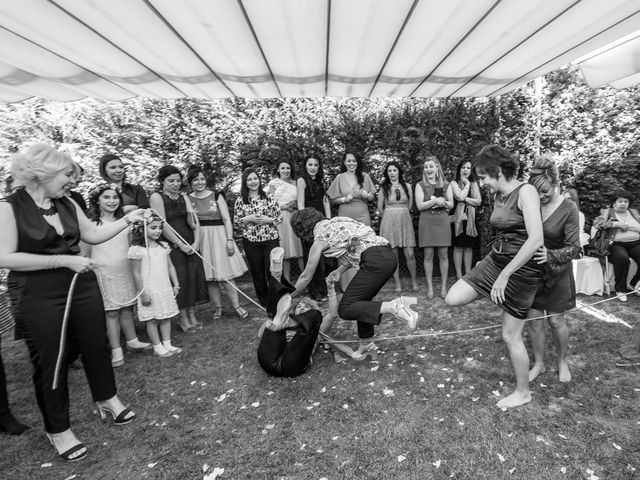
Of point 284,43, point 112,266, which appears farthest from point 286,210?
point 112,266

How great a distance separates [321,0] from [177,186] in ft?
8.62

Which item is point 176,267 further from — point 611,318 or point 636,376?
point 611,318

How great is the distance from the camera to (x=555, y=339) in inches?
124

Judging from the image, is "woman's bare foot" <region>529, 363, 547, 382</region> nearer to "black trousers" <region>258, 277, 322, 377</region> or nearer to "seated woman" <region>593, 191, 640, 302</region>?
"black trousers" <region>258, 277, 322, 377</region>

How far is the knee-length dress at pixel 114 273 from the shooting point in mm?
3830

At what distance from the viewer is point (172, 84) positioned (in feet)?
16.0

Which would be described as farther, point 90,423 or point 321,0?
point 321,0

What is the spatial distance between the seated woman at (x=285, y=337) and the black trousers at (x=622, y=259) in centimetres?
467

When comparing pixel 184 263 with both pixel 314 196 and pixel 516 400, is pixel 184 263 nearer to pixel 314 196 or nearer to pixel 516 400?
pixel 314 196

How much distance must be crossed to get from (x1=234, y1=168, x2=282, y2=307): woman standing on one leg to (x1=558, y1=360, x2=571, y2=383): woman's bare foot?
330cm

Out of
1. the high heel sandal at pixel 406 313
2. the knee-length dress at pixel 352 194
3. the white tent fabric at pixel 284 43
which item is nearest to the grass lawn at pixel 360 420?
the high heel sandal at pixel 406 313

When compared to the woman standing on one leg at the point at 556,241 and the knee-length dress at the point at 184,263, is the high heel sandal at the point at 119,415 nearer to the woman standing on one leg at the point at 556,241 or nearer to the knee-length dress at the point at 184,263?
the knee-length dress at the point at 184,263

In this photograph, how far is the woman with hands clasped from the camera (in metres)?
2.28

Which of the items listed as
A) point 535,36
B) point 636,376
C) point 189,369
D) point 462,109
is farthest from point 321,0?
point 462,109
